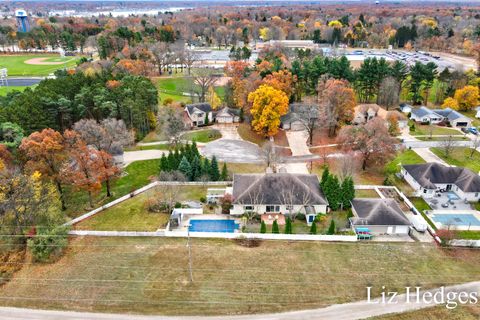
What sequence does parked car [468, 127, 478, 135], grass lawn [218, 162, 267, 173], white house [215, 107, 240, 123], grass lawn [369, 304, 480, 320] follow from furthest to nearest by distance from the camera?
white house [215, 107, 240, 123]
parked car [468, 127, 478, 135]
grass lawn [218, 162, 267, 173]
grass lawn [369, 304, 480, 320]

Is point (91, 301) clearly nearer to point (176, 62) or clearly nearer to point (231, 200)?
point (231, 200)

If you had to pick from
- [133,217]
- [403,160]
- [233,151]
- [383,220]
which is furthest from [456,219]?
[133,217]

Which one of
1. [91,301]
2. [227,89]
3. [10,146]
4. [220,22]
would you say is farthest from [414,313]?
[220,22]

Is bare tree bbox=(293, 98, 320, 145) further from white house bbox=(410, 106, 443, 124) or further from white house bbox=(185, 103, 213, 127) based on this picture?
white house bbox=(410, 106, 443, 124)

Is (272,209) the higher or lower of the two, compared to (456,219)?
higher

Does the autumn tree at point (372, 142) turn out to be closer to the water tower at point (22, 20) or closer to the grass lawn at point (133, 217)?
the grass lawn at point (133, 217)

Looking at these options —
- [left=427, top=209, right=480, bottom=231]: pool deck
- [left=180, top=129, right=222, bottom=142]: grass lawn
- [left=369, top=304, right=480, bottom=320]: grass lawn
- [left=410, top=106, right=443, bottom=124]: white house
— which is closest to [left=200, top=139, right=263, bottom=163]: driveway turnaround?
[left=180, top=129, right=222, bottom=142]: grass lawn

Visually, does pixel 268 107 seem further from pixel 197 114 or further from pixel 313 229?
pixel 313 229
